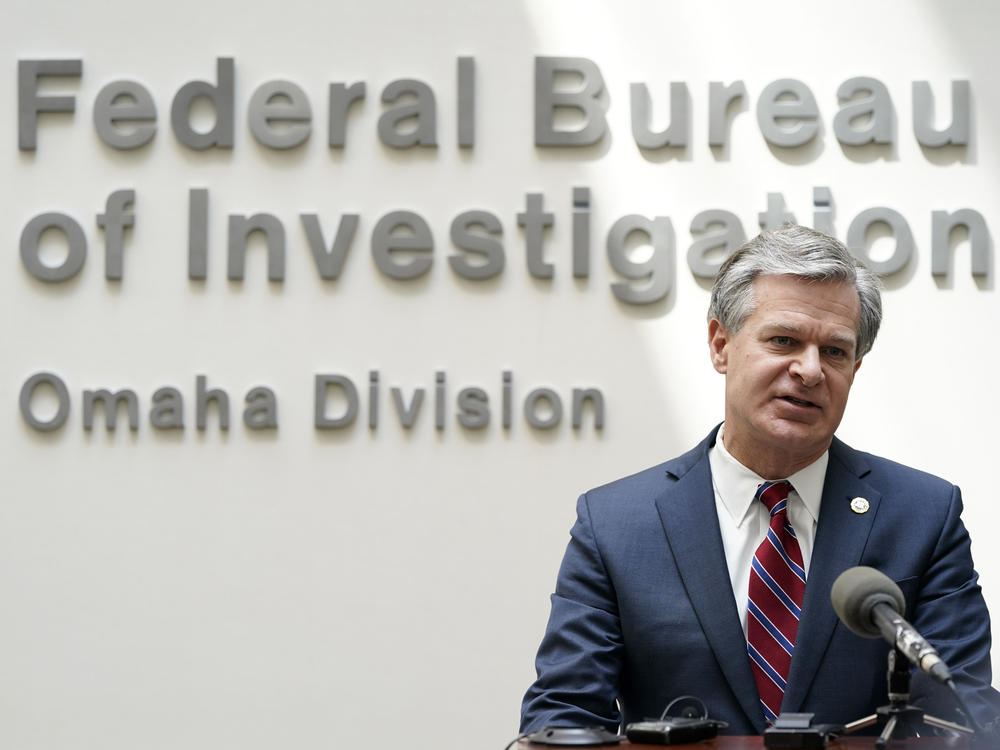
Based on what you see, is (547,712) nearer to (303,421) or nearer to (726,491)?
(726,491)

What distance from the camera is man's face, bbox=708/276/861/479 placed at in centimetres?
257

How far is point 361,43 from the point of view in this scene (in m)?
4.04

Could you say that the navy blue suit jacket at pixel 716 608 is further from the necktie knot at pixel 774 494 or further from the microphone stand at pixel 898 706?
the microphone stand at pixel 898 706

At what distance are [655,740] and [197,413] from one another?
Result: 2.43 m

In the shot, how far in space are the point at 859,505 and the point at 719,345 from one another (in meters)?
0.48

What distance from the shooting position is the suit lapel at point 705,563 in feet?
8.04

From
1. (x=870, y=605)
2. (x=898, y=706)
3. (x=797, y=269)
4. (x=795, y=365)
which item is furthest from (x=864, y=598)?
(x=797, y=269)

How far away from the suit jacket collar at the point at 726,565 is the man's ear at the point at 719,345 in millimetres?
211

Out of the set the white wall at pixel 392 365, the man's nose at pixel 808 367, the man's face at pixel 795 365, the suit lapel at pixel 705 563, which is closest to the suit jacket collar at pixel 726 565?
the suit lapel at pixel 705 563

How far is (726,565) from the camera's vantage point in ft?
8.41

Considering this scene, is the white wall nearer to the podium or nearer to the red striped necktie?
the red striped necktie

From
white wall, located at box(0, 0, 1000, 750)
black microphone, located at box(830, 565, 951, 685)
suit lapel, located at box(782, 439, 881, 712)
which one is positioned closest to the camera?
black microphone, located at box(830, 565, 951, 685)

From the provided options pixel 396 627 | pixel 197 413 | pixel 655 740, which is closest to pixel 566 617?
pixel 655 740

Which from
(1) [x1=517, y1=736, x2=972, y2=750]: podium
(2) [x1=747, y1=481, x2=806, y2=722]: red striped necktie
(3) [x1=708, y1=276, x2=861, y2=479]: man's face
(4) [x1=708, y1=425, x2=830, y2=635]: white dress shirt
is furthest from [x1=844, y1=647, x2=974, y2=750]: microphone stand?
(3) [x1=708, y1=276, x2=861, y2=479]: man's face
